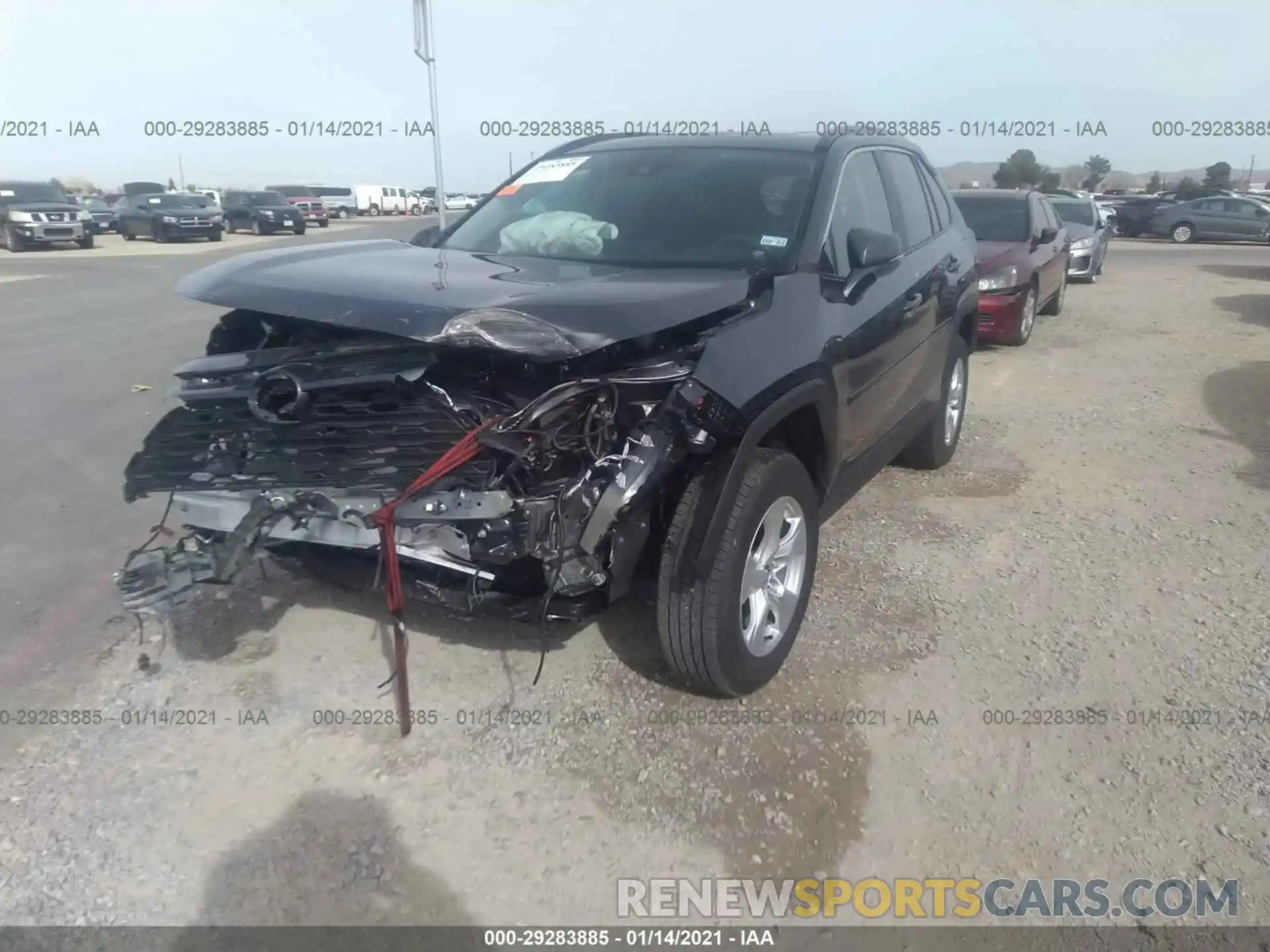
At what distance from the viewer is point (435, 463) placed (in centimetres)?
272

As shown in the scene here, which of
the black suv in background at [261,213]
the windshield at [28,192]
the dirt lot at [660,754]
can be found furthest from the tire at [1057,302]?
the black suv in background at [261,213]

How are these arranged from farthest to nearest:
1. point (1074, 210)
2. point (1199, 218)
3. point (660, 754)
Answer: point (1199, 218) → point (1074, 210) → point (660, 754)

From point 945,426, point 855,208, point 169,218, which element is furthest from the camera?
point 169,218

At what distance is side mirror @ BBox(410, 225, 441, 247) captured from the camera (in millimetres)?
4367

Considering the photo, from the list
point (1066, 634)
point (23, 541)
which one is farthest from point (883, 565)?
point (23, 541)

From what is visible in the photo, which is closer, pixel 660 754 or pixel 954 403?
pixel 660 754

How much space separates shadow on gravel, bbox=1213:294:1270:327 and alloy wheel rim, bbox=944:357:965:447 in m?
7.79

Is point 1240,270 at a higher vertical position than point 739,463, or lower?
lower

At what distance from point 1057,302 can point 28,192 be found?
23723mm

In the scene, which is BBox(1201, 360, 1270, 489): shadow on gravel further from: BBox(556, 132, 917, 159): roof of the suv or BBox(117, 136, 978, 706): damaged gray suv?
BBox(117, 136, 978, 706): damaged gray suv

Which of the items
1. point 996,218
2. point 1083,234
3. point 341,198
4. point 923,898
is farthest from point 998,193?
point 341,198

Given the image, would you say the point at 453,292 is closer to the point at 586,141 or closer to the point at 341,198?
the point at 586,141

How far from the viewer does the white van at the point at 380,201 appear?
55.3m

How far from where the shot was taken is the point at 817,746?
302 cm
